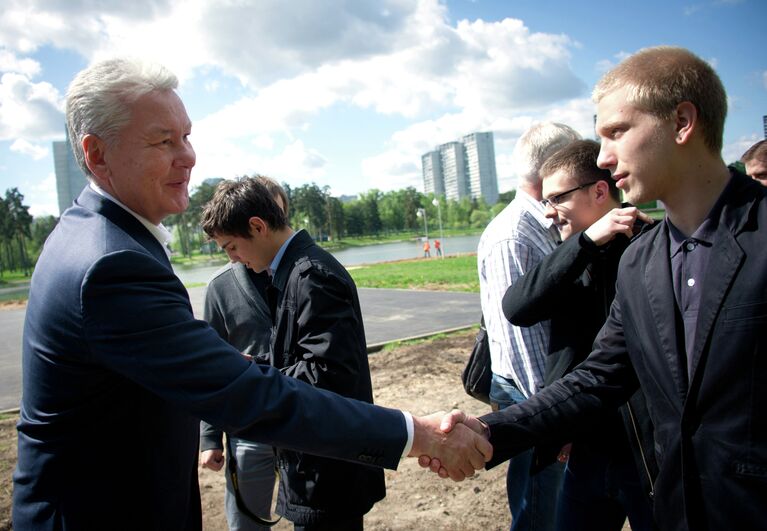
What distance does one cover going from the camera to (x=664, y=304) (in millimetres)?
1705

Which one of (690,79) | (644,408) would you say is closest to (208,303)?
(644,408)

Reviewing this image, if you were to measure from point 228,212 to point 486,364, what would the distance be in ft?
5.50

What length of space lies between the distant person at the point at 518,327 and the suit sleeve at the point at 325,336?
2.68 feet

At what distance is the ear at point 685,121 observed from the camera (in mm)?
1697

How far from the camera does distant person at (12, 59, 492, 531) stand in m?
1.64

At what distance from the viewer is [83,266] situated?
162 cm

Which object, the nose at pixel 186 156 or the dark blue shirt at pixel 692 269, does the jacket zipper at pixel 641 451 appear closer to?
the dark blue shirt at pixel 692 269

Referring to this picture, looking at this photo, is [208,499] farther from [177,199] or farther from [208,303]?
[177,199]

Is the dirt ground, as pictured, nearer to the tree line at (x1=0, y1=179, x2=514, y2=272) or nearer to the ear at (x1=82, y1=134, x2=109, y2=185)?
the ear at (x1=82, y1=134, x2=109, y2=185)

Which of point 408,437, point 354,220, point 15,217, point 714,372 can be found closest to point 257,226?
point 408,437

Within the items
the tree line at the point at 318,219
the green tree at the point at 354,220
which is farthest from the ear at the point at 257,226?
the green tree at the point at 354,220

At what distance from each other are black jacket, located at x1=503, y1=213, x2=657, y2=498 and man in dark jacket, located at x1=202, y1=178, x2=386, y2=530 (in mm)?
772

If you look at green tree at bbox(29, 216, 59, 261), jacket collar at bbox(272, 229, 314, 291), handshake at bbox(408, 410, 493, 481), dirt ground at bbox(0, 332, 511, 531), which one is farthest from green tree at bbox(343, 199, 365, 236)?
handshake at bbox(408, 410, 493, 481)

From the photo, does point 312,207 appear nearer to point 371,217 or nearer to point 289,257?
point 371,217
